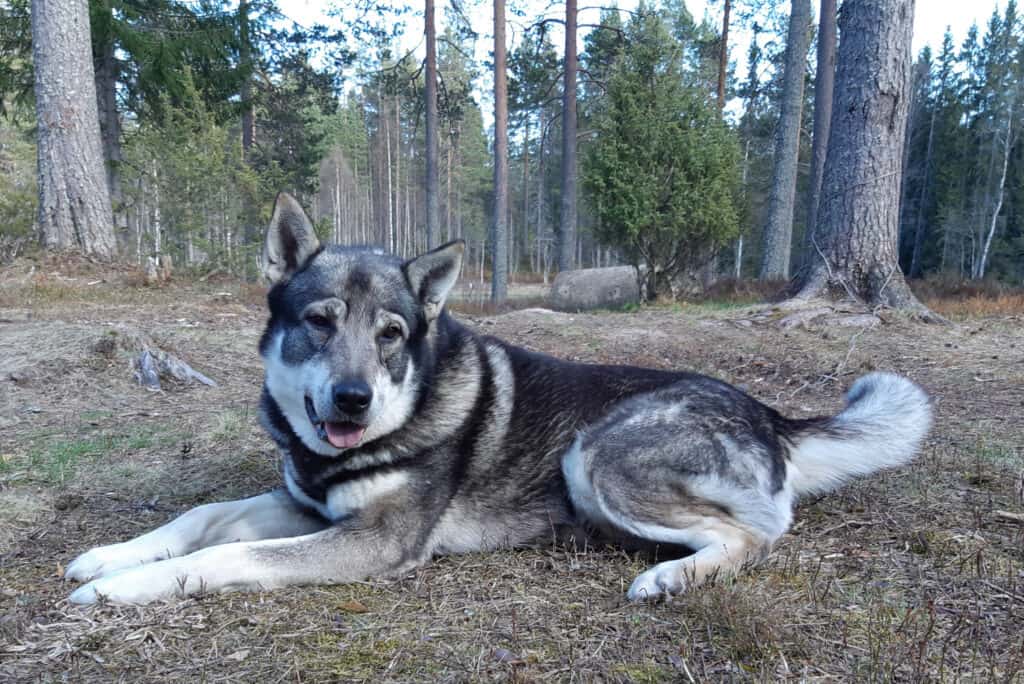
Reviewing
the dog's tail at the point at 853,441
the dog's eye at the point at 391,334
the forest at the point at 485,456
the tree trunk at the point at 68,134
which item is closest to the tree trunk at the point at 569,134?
the forest at the point at 485,456

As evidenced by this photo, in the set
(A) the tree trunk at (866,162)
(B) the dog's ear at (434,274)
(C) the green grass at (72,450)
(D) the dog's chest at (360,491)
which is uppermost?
(A) the tree trunk at (866,162)

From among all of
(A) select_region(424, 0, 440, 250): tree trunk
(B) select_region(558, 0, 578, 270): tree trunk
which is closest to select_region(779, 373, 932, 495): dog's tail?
(B) select_region(558, 0, 578, 270): tree trunk

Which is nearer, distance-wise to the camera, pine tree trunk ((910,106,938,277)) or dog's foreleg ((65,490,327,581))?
dog's foreleg ((65,490,327,581))

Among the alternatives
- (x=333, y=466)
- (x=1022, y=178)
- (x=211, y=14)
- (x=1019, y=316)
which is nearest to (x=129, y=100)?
(x=211, y=14)

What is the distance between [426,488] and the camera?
3.14 m

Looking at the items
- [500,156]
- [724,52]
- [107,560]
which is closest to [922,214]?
[724,52]

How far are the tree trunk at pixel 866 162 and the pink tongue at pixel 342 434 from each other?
803cm

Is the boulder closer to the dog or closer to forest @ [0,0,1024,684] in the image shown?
forest @ [0,0,1024,684]

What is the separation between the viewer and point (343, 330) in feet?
9.93

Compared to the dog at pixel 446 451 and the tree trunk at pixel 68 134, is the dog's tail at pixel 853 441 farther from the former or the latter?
the tree trunk at pixel 68 134

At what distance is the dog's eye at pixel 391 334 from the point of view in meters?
3.11

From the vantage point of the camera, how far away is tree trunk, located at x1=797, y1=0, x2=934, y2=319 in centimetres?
860

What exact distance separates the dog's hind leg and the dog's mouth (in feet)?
3.54

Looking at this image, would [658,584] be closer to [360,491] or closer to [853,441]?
[360,491]
